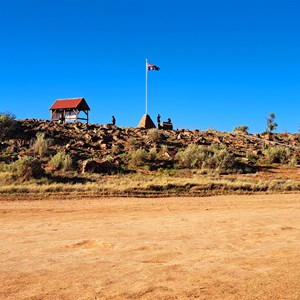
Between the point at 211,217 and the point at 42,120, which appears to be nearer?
the point at 211,217

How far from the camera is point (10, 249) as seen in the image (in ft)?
23.0

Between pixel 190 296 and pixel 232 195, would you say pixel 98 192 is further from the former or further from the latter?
pixel 190 296

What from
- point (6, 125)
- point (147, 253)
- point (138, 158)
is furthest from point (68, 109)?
point (147, 253)

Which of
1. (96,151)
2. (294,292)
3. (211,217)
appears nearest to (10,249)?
(294,292)

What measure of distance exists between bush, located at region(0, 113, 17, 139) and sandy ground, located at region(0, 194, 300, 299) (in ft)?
49.6

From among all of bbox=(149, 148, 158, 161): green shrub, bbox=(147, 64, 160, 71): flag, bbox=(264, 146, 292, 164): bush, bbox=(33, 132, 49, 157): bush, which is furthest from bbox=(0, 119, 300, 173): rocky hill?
bbox=(147, 64, 160, 71): flag

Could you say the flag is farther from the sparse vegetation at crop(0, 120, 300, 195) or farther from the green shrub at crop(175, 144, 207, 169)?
the green shrub at crop(175, 144, 207, 169)

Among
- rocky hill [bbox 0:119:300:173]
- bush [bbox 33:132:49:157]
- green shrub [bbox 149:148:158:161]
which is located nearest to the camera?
rocky hill [bbox 0:119:300:173]

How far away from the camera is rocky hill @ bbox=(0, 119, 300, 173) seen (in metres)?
22.0

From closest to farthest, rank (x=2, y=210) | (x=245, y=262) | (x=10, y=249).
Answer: (x=245, y=262), (x=10, y=249), (x=2, y=210)

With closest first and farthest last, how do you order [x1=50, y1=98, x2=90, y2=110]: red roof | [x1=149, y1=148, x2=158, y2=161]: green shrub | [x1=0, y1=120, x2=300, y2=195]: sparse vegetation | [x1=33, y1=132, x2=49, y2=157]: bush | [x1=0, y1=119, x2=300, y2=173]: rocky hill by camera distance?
[x1=0, y1=120, x2=300, y2=195]: sparse vegetation, [x1=0, y1=119, x2=300, y2=173]: rocky hill, [x1=33, y1=132, x2=49, y2=157]: bush, [x1=149, y1=148, x2=158, y2=161]: green shrub, [x1=50, y1=98, x2=90, y2=110]: red roof

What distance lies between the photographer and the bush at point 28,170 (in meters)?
17.2

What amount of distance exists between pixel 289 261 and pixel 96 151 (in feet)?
63.1

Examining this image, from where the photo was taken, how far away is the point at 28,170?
17.2 meters
